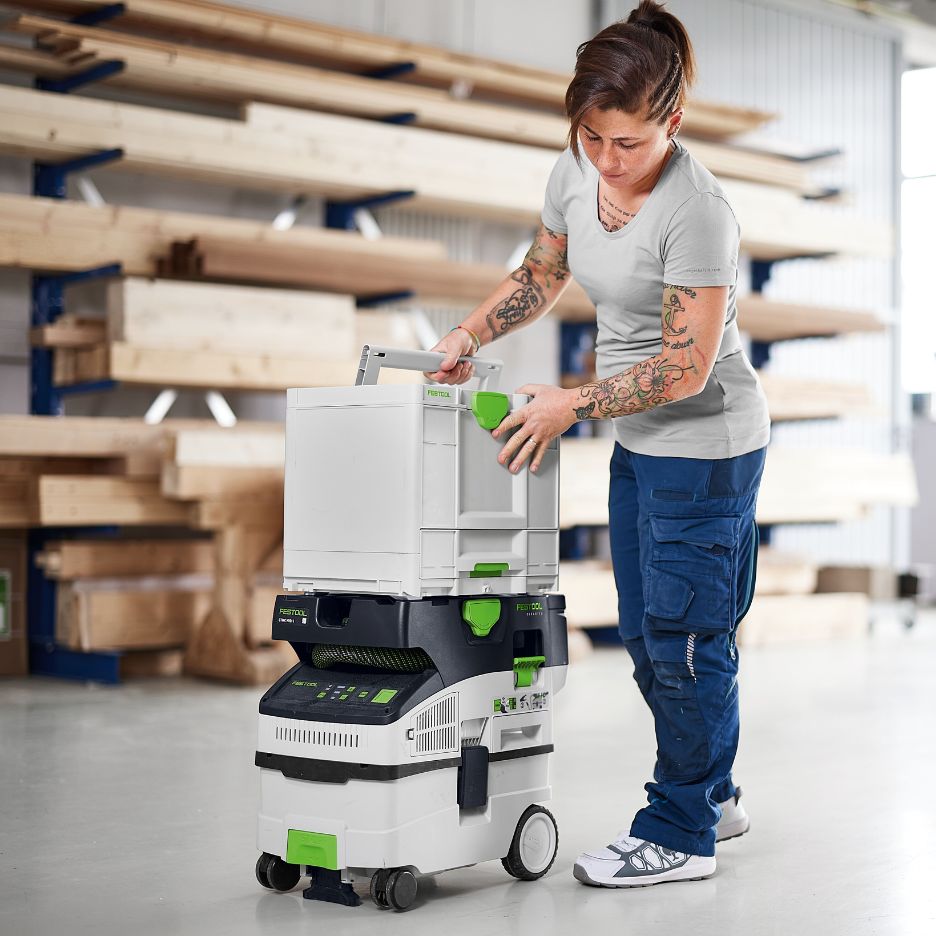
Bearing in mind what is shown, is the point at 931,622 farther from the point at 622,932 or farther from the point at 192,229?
the point at 622,932

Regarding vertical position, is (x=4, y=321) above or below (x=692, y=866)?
above

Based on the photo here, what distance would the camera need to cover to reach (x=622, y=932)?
2219mm

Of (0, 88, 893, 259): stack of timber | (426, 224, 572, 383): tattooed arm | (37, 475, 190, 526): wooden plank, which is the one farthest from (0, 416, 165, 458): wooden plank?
(426, 224, 572, 383): tattooed arm

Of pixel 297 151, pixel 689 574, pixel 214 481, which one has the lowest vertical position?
pixel 689 574

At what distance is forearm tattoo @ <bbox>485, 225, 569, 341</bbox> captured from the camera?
2698 millimetres

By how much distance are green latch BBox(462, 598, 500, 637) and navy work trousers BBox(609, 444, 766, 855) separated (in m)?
0.28

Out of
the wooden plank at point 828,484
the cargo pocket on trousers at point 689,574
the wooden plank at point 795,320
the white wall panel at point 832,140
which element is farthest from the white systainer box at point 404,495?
the white wall panel at point 832,140

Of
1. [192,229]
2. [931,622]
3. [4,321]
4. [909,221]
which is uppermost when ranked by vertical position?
[909,221]

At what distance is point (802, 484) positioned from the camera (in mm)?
7148

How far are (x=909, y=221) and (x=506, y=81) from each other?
4.15m

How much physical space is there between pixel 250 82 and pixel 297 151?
34 cm

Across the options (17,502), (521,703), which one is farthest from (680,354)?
(17,502)

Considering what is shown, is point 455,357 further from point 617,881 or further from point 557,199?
point 617,881

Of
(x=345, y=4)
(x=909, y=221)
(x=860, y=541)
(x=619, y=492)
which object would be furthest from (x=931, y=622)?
(x=619, y=492)
